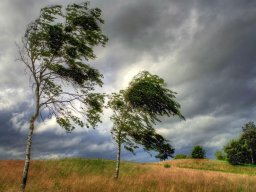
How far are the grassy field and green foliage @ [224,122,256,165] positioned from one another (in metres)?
23.2

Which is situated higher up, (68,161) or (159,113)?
(159,113)

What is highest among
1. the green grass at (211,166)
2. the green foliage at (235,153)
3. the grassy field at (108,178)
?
the green foliage at (235,153)

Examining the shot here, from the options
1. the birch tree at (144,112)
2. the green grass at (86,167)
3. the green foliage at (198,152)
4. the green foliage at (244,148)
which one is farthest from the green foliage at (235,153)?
the birch tree at (144,112)

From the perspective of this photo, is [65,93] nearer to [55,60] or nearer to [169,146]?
[55,60]

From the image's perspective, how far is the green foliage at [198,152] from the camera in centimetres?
4969

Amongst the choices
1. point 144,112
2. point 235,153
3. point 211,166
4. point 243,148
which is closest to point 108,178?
point 144,112

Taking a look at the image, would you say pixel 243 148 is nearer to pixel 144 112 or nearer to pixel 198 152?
pixel 198 152

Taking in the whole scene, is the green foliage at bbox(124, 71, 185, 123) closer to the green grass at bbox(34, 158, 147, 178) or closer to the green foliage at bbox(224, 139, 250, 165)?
the green grass at bbox(34, 158, 147, 178)

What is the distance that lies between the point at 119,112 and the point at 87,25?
283 inches

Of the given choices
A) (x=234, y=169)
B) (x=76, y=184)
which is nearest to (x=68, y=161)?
(x=76, y=184)

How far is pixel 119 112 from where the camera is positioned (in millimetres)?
18203

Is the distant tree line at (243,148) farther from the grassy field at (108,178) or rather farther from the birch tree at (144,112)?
the birch tree at (144,112)

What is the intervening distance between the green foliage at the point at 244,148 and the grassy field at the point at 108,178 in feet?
76.0

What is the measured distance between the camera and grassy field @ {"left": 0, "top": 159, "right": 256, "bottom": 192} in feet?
41.7
